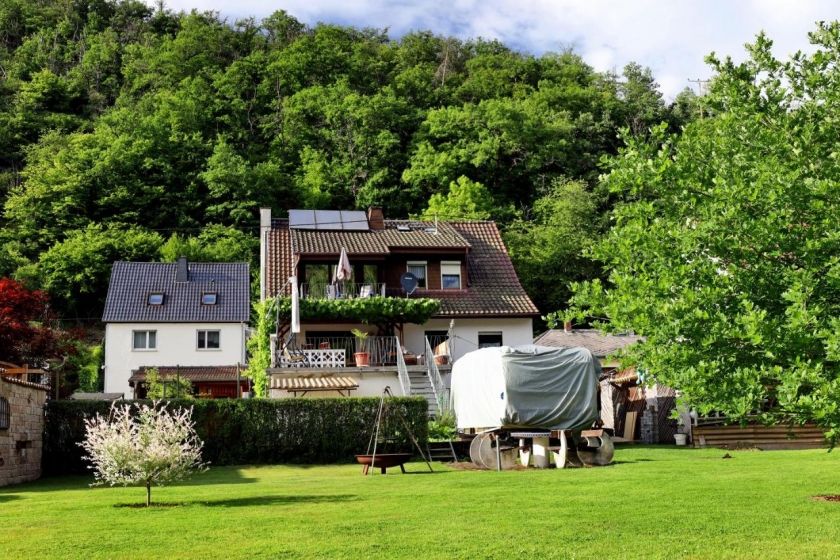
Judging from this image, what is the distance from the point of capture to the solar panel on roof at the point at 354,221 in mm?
37312

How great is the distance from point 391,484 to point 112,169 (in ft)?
174

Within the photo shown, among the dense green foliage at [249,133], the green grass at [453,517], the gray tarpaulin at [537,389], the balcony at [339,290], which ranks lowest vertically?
the green grass at [453,517]

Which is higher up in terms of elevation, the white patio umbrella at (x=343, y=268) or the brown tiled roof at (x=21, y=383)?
the white patio umbrella at (x=343, y=268)

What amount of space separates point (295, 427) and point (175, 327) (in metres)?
21.8

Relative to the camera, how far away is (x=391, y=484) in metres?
16.4

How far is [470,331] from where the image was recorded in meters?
34.7

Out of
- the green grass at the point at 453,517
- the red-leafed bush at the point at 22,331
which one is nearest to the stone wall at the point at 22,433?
the green grass at the point at 453,517

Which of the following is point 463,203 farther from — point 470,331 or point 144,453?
point 144,453

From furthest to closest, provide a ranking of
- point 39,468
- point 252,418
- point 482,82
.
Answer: point 482,82, point 252,418, point 39,468

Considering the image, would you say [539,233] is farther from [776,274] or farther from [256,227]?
[776,274]

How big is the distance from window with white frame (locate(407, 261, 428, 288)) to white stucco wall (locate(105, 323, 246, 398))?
40.6 feet

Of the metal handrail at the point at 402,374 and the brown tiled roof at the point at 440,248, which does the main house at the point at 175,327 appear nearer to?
the brown tiled roof at the point at 440,248

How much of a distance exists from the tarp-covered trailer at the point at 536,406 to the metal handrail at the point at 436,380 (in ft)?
19.2

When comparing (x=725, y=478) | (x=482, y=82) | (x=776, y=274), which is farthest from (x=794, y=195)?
(x=482, y=82)
